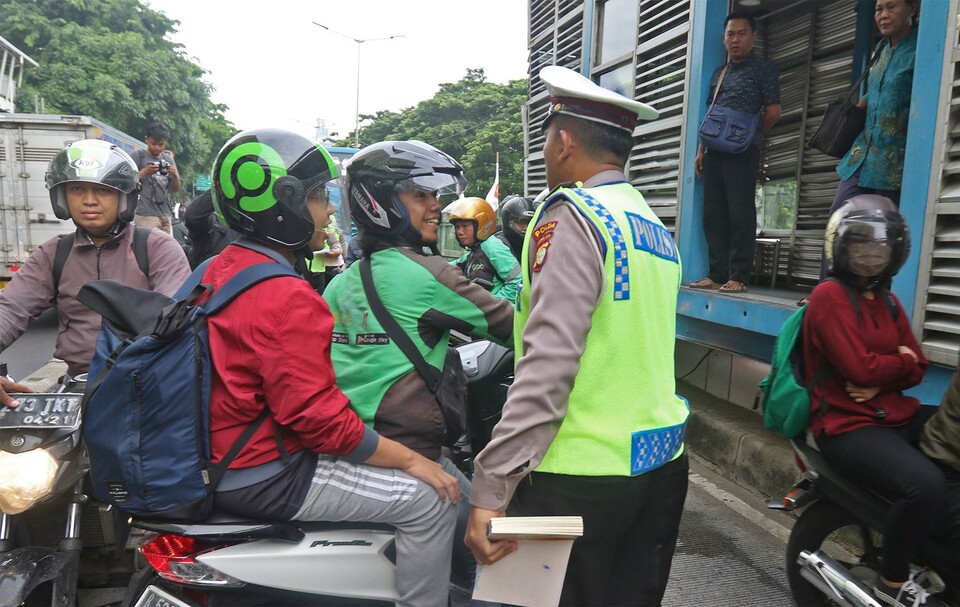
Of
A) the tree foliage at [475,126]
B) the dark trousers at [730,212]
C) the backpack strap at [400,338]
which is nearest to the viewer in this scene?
the backpack strap at [400,338]

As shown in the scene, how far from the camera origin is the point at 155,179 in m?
7.24

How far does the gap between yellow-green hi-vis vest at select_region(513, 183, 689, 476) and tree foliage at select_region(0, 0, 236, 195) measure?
84.2 ft

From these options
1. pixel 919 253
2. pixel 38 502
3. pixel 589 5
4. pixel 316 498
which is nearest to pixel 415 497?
pixel 316 498

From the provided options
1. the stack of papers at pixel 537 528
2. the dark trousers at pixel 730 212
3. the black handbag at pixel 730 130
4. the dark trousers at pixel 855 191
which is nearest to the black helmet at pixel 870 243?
the dark trousers at pixel 855 191

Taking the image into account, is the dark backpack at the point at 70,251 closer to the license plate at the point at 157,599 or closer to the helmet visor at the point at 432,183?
the helmet visor at the point at 432,183

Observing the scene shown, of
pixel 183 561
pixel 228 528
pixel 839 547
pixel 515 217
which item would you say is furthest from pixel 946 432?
pixel 515 217

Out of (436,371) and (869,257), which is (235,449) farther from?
(869,257)

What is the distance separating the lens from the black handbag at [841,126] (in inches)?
154

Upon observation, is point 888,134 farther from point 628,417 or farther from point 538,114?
point 538,114

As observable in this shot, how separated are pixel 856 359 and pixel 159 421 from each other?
218 cm

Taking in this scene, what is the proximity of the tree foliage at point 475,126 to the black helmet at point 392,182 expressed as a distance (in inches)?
1063

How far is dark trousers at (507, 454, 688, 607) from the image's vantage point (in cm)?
153

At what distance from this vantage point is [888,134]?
3.50 m

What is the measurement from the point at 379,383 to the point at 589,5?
5.90 metres
